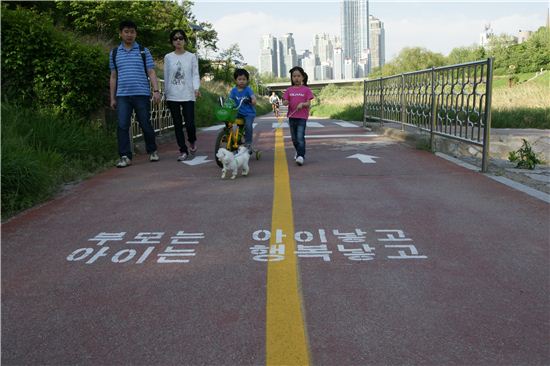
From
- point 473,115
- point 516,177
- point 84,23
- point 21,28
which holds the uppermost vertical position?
point 84,23

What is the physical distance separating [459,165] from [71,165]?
18.2ft

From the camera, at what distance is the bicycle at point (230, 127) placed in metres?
7.36

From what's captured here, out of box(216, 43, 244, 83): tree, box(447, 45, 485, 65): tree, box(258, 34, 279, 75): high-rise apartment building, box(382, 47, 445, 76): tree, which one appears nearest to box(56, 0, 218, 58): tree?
box(216, 43, 244, 83): tree

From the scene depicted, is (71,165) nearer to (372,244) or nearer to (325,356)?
(372,244)

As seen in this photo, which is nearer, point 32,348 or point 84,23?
point 32,348

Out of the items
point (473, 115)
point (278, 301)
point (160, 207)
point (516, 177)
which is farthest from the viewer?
point (473, 115)

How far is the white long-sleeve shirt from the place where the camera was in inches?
332

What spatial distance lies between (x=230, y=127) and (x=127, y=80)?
169 cm

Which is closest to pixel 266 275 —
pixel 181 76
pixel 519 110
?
pixel 181 76

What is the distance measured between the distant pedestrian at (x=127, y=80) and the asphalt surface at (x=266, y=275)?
1.81m

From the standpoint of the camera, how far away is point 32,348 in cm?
240

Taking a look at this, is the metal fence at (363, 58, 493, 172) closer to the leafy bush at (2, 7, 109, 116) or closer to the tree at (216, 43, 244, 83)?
the leafy bush at (2, 7, 109, 116)

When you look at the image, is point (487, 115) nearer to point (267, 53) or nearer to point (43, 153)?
point (43, 153)

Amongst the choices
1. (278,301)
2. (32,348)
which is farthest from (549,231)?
(32,348)
